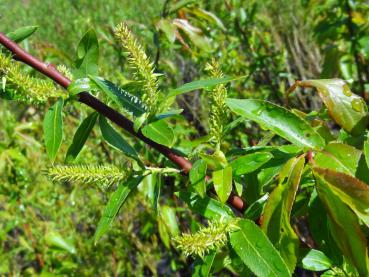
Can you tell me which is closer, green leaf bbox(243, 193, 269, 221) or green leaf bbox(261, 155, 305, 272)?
green leaf bbox(261, 155, 305, 272)

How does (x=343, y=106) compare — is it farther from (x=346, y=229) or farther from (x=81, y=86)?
(x=81, y=86)

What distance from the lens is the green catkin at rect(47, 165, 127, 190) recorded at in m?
0.83

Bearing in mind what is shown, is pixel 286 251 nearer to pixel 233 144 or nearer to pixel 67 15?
pixel 233 144

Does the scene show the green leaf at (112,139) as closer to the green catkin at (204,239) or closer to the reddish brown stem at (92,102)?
the reddish brown stem at (92,102)

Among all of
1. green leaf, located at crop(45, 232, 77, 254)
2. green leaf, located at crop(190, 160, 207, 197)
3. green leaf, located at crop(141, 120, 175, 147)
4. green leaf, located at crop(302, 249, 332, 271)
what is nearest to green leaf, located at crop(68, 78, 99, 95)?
green leaf, located at crop(141, 120, 175, 147)

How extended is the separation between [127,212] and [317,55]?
2.71 metres

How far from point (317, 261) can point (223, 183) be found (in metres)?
0.29

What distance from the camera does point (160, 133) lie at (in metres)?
0.88

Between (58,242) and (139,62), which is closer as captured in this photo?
(139,62)

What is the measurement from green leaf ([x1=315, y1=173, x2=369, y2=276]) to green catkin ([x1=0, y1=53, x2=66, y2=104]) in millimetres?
486

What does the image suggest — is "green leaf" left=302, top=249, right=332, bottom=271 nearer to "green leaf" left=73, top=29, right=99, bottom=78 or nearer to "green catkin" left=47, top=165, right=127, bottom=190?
"green catkin" left=47, top=165, right=127, bottom=190

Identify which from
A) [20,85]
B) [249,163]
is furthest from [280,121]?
[20,85]

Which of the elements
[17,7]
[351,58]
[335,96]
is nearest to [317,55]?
[351,58]

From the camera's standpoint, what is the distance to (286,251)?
881 millimetres
